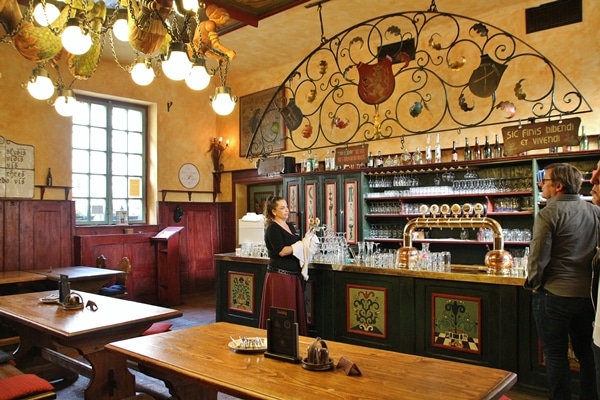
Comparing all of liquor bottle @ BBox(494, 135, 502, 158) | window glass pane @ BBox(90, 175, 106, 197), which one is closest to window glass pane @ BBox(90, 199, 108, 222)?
window glass pane @ BBox(90, 175, 106, 197)

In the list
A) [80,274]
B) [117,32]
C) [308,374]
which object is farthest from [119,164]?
[308,374]

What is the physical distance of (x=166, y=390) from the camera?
448 cm

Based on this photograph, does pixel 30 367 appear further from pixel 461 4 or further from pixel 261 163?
pixel 461 4

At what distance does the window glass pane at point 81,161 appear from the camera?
27.7ft

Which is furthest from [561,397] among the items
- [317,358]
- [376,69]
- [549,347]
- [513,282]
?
[376,69]

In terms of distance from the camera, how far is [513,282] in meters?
4.07

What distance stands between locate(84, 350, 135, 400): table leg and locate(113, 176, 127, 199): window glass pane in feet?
18.8

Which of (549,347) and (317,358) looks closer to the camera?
(317,358)

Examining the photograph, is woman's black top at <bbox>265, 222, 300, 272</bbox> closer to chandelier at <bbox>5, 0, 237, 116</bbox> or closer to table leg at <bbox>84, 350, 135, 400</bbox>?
chandelier at <bbox>5, 0, 237, 116</bbox>

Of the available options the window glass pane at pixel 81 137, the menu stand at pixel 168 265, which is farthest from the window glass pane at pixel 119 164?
the menu stand at pixel 168 265

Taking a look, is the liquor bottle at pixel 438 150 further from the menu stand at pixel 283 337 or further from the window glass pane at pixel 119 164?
the window glass pane at pixel 119 164

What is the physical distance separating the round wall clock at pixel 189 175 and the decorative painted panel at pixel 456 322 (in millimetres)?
6479

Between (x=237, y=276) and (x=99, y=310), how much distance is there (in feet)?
8.05

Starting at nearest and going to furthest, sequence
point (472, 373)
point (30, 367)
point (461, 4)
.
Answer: point (472, 373), point (30, 367), point (461, 4)
